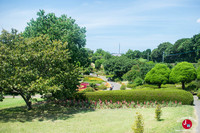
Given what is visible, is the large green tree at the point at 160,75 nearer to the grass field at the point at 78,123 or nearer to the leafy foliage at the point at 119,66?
the grass field at the point at 78,123

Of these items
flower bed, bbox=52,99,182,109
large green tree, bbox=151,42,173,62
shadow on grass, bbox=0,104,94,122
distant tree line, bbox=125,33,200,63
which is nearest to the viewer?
shadow on grass, bbox=0,104,94,122

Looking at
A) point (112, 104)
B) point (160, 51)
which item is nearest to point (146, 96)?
point (112, 104)

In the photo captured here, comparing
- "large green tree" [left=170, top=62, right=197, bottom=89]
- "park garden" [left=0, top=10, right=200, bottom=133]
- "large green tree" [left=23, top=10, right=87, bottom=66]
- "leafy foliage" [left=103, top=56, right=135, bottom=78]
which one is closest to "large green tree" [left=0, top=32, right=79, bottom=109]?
"park garden" [left=0, top=10, right=200, bottom=133]

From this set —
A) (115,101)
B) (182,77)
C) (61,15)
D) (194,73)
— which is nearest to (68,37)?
(61,15)

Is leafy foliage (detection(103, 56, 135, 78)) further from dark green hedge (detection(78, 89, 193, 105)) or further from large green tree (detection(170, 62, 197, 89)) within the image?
dark green hedge (detection(78, 89, 193, 105))

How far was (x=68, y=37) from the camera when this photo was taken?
68.4ft

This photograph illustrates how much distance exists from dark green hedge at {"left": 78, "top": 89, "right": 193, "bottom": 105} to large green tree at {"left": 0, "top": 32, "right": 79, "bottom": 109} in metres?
3.21

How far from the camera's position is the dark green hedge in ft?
54.5

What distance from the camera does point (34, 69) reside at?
1399cm

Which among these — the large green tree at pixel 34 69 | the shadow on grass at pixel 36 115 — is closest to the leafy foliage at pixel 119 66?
the large green tree at pixel 34 69

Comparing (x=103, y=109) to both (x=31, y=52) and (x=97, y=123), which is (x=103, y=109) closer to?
(x=97, y=123)

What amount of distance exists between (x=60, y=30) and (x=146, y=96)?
13.7 m

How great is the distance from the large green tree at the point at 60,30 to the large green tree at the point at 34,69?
15.1 ft

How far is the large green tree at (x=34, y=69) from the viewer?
12.7 metres
